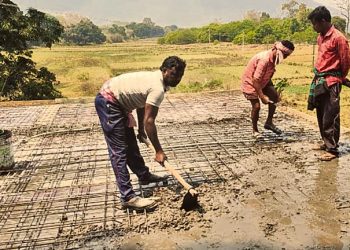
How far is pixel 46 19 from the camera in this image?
11734 mm

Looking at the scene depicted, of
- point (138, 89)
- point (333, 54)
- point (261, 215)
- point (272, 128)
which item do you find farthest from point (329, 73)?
point (138, 89)

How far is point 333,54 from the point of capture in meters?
4.77

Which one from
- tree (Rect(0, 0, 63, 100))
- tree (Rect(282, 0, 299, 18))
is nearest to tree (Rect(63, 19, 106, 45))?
tree (Rect(282, 0, 299, 18))

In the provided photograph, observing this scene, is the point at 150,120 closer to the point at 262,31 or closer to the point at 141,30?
the point at 262,31

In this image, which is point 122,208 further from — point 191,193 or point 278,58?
point 278,58

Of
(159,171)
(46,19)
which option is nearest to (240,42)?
(46,19)

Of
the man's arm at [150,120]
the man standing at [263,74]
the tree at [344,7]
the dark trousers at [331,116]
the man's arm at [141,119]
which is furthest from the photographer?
the tree at [344,7]

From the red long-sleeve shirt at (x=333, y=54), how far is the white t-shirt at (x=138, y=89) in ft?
7.35

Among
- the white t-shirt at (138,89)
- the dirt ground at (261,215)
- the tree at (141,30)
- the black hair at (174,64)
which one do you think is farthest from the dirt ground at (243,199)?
the tree at (141,30)

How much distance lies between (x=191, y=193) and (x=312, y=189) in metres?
1.34

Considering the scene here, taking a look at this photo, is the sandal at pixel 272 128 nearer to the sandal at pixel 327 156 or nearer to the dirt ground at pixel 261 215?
the sandal at pixel 327 156

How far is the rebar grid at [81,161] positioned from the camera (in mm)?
3587

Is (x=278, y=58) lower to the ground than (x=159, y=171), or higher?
higher

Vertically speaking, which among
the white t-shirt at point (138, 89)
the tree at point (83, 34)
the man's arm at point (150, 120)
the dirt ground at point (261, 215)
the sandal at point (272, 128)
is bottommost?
the dirt ground at point (261, 215)
